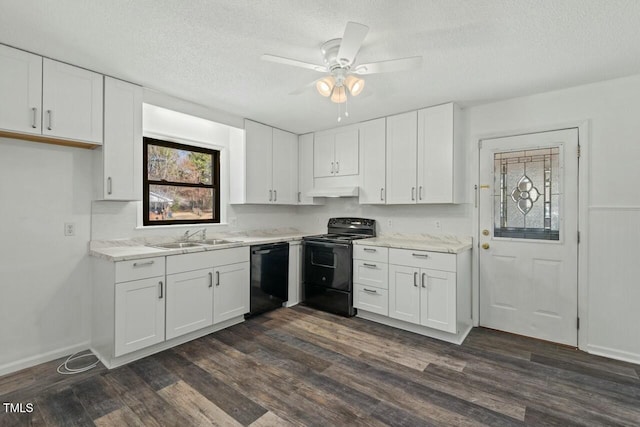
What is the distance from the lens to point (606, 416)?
6.34ft

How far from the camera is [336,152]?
4246mm

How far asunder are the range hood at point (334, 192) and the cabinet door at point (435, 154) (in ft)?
2.83

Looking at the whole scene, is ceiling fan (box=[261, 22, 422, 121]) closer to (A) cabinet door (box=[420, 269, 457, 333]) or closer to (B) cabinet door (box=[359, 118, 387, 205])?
(B) cabinet door (box=[359, 118, 387, 205])

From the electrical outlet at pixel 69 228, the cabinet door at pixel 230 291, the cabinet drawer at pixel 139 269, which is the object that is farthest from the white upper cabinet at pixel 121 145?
the cabinet door at pixel 230 291

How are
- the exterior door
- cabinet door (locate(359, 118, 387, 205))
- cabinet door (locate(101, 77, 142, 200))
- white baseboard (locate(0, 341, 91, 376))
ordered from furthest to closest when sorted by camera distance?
cabinet door (locate(359, 118, 387, 205)) < the exterior door < cabinet door (locate(101, 77, 142, 200)) < white baseboard (locate(0, 341, 91, 376))

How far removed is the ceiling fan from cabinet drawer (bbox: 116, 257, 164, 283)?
1.90 metres

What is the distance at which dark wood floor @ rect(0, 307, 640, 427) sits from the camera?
1922 millimetres

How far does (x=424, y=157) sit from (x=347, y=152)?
1.07 metres

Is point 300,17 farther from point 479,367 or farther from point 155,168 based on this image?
point 479,367

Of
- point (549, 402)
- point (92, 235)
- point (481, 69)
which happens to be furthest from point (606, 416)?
point (92, 235)

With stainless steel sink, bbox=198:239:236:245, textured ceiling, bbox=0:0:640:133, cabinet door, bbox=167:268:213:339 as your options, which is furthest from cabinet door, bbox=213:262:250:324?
textured ceiling, bbox=0:0:640:133

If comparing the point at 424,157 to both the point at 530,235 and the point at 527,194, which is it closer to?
the point at 527,194

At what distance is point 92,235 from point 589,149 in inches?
181

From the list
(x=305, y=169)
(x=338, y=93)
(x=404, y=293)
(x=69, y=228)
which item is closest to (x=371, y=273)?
(x=404, y=293)
